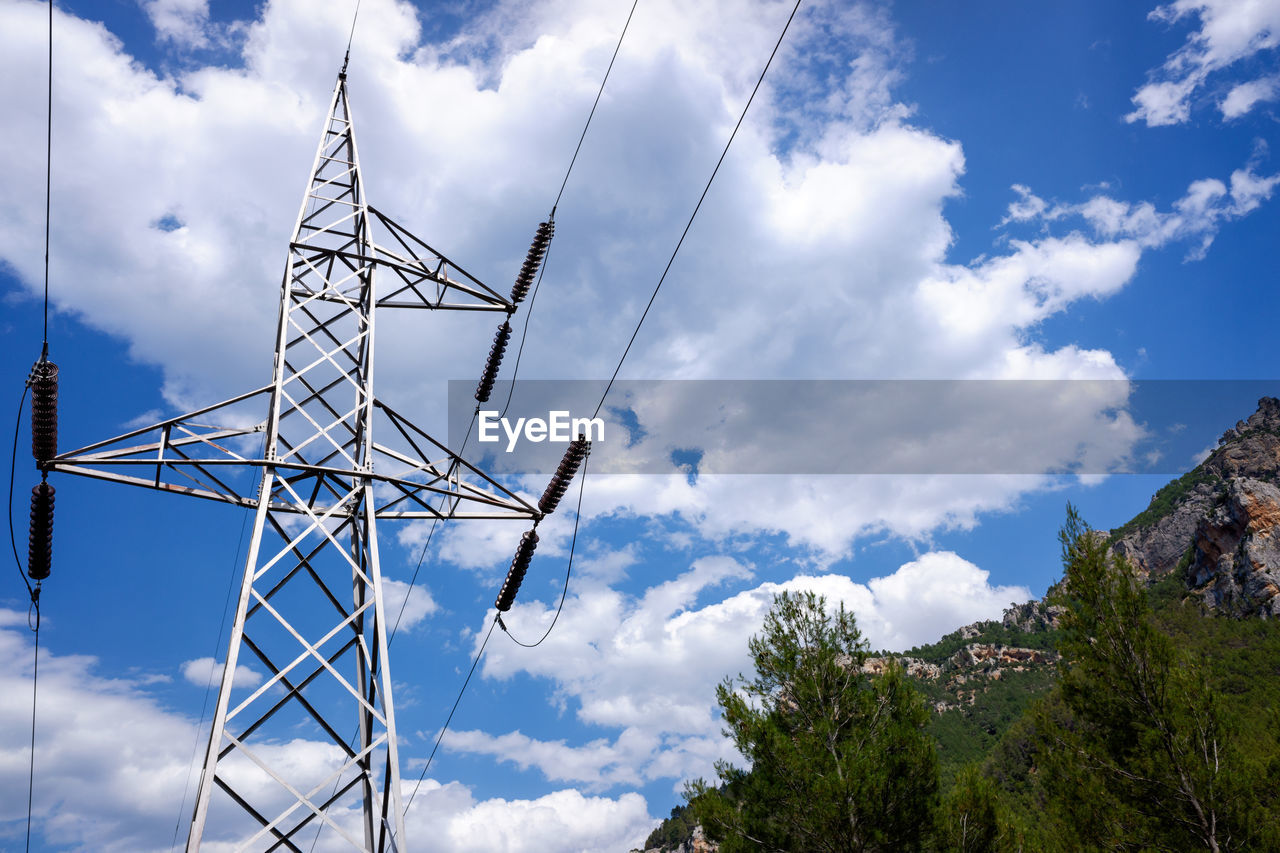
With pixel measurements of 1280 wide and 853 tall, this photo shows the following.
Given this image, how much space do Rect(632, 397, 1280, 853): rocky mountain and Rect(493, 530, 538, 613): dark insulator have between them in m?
76.3

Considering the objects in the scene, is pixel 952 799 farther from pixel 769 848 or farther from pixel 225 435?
pixel 225 435

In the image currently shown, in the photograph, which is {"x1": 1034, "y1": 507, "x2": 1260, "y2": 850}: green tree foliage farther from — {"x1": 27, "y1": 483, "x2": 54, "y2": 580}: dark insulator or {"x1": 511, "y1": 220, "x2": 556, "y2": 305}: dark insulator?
{"x1": 27, "y1": 483, "x2": 54, "y2": 580}: dark insulator

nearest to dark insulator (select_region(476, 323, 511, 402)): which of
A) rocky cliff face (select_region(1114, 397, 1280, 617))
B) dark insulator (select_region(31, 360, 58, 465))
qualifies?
dark insulator (select_region(31, 360, 58, 465))

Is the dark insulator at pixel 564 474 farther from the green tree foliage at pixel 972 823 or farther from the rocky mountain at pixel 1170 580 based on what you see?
the rocky mountain at pixel 1170 580

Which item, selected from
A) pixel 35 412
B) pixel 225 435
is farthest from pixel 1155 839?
pixel 35 412

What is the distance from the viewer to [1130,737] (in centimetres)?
1878

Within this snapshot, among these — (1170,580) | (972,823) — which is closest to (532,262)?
(972,823)

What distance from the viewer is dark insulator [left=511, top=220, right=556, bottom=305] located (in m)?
16.5

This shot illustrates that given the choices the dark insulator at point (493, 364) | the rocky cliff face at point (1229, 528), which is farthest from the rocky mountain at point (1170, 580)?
the dark insulator at point (493, 364)

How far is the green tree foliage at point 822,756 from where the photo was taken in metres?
17.4

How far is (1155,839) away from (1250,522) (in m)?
122

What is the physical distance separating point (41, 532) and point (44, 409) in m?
2.63

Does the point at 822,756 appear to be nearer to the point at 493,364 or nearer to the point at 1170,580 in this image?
A: the point at 493,364

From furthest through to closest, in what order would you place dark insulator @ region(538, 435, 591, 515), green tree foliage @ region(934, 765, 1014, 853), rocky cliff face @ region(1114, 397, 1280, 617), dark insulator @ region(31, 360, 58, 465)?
rocky cliff face @ region(1114, 397, 1280, 617)
green tree foliage @ region(934, 765, 1014, 853)
dark insulator @ region(538, 435, 591, 515)
dark insulator @ region(31, 360, 58, 465)
